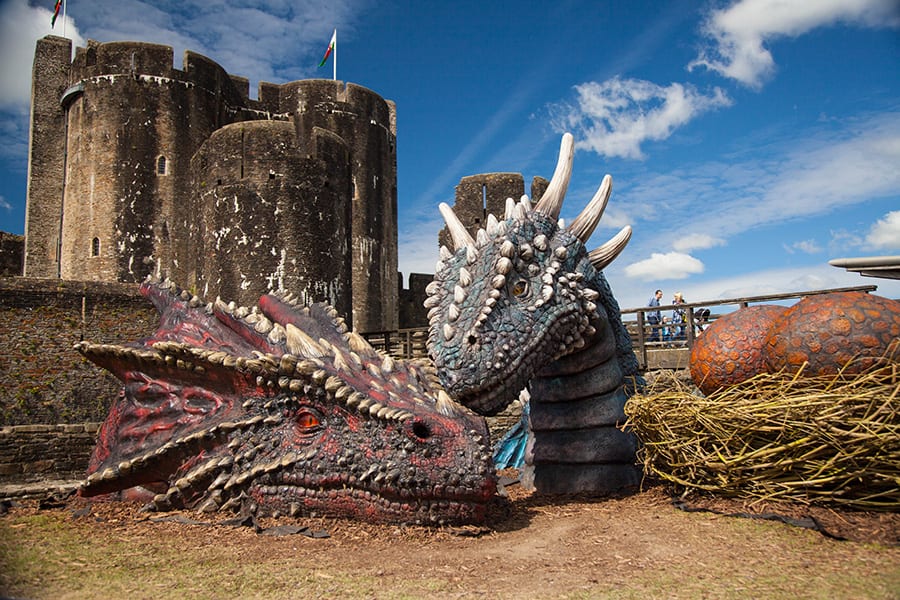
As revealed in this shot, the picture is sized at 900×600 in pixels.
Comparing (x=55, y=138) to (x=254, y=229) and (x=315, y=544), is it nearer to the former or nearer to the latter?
(x=254, y=229)

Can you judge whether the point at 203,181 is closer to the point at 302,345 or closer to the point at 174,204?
the point at 174,204

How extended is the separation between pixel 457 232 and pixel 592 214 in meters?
0.89

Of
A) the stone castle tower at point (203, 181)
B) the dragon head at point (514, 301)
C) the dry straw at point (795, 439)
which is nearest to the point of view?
the dry straw at point (795, 439)

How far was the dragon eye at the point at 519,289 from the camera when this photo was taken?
147 inches

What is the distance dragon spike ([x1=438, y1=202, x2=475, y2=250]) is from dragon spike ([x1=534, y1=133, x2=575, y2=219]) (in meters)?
0.49

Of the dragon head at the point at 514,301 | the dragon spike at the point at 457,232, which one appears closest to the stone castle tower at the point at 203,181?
the dragon spike at the point at 457,232

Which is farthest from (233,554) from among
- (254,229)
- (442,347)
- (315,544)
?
(254,229)

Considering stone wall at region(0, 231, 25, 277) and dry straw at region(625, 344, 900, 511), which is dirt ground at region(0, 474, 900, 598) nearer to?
dry straw at region(625, 344, 900, 511)

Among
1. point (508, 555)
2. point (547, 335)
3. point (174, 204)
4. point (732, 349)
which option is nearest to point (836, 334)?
point (732, 349)

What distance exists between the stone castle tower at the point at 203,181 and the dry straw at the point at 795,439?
46.5 ft

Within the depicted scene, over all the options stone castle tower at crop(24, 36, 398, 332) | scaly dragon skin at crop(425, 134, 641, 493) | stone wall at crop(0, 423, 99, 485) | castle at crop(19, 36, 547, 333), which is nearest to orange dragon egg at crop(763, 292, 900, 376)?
scaly dragon skin at crop(425, 134, 641, 493)

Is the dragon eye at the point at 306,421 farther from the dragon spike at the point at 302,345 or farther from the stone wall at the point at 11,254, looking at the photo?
the stone wall at the point at 11,254

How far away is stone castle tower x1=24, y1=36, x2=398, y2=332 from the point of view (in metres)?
16.9

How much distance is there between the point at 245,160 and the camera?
1698 centimetres
